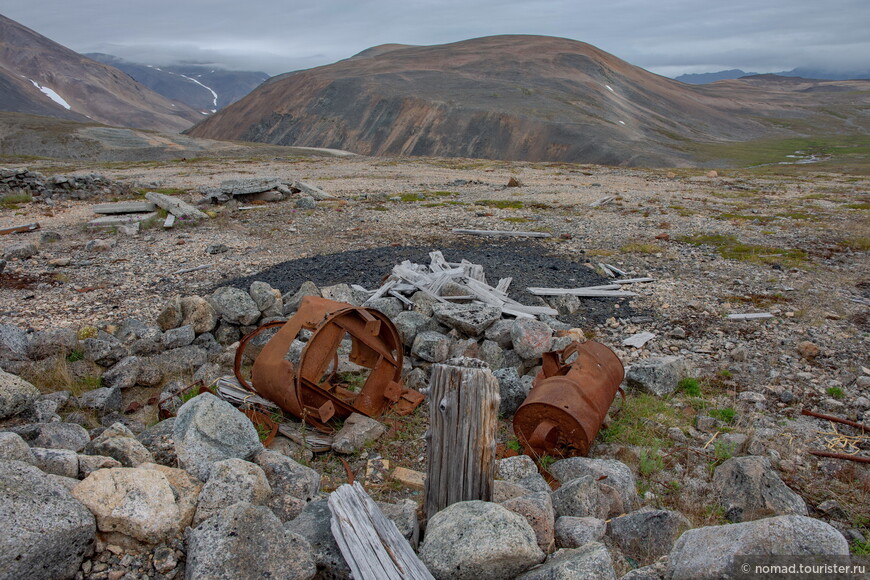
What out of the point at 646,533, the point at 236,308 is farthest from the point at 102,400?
the point at 646,533

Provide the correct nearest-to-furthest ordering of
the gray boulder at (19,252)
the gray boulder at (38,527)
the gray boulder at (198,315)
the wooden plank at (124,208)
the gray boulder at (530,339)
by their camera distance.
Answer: the gray boulder at (38,527) < the gray boulder at (530,339) < the gray boulder at (198,315) < the gray boulder at (19,252) < the wooden plank at (124,208)

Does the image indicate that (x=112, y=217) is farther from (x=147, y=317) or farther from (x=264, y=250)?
(x=147, y=317)

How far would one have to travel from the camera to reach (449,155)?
209ft

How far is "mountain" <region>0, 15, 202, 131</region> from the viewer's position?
150m

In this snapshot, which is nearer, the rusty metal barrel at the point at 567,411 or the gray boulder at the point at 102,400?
the rusty metal barrel at the point at 567,411

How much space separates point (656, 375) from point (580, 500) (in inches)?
126

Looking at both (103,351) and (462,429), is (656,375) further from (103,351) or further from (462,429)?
(103,351)

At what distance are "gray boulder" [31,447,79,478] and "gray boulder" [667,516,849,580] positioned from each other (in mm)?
3598

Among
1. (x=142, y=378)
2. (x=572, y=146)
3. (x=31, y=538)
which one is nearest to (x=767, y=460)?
(x=31, y=538)

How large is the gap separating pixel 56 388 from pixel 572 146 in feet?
187

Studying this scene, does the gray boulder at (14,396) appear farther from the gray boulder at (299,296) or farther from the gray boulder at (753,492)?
the gray boulder at (753,492)

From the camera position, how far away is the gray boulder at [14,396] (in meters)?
5.24

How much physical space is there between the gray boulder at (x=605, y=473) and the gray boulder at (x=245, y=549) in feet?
8.52

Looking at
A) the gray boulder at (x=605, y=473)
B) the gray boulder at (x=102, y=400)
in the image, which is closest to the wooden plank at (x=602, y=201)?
the gray boulder at (x=605, y=473)
